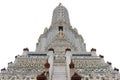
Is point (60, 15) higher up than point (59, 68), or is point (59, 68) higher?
point (60, 15)

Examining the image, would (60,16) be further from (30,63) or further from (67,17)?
(30,63)

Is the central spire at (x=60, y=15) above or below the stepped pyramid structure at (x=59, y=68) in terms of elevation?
above

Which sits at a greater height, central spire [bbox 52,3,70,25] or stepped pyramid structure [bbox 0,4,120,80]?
central spire [bbox 52,3,70,25]

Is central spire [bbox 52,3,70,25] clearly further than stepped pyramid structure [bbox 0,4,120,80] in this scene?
Yes

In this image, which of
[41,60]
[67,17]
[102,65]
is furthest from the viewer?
[67,17]

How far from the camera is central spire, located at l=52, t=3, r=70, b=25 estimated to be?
166 ft

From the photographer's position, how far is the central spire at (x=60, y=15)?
1991 inches

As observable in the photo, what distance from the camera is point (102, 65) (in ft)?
88.1

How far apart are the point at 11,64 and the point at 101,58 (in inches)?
368

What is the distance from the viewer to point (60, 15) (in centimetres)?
5250

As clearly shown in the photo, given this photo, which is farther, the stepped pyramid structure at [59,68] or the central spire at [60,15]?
the central spire at [60,15]

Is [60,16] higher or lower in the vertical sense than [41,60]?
higher

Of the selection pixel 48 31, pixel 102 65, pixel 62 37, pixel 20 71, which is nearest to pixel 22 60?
pixel 20 71

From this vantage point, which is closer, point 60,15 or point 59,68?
point 59,68
